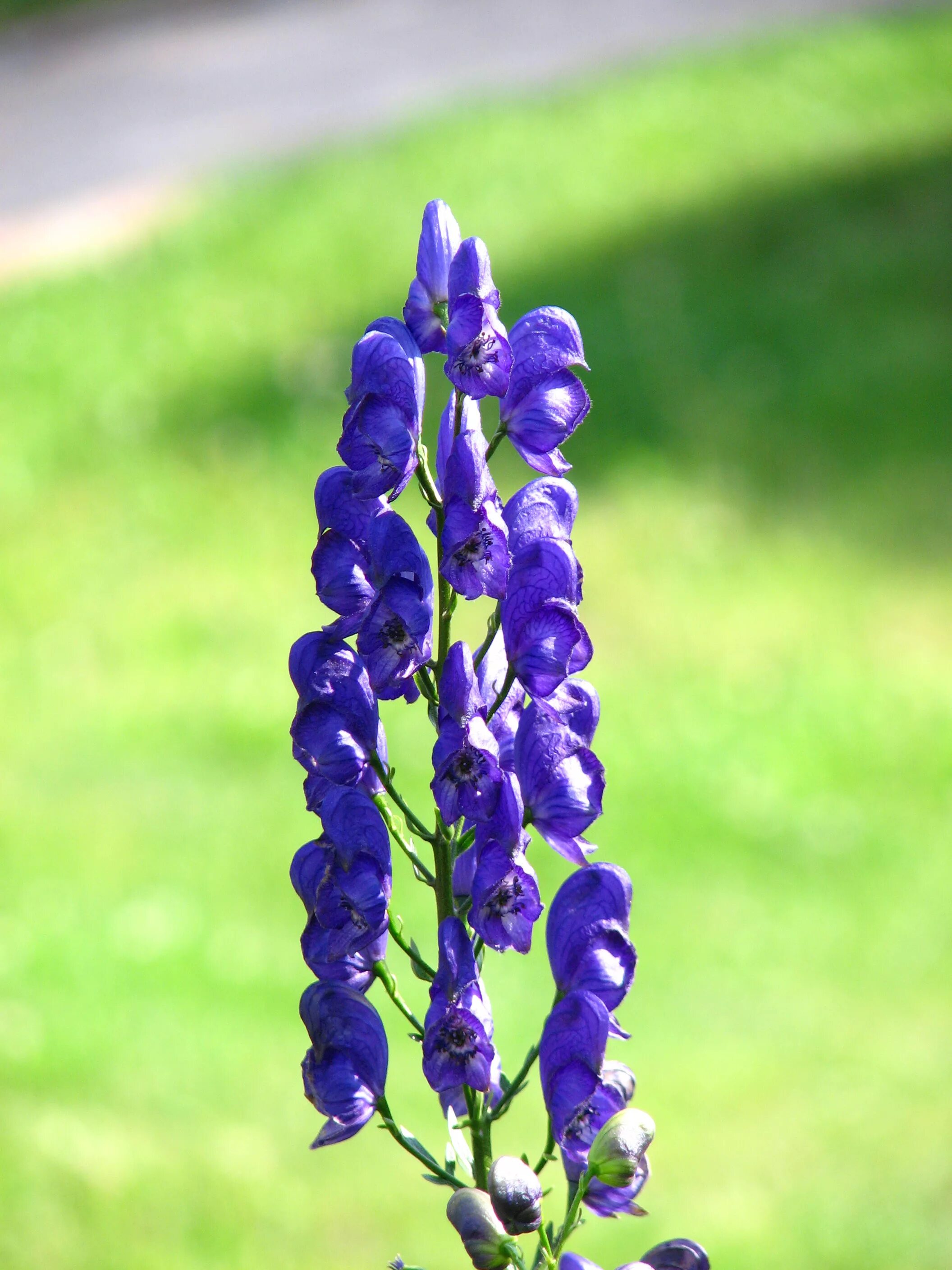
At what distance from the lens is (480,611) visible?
632cm

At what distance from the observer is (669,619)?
650cm

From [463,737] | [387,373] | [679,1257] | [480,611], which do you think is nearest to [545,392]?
[387,373]

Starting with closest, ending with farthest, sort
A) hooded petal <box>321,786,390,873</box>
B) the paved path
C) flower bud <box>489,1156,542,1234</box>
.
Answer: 1. flower bud <box>489,1156,542,1234</box>
2. hooded petal <box>321,786,390,873</box>
3. the paved path

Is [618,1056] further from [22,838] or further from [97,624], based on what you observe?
[97,624]

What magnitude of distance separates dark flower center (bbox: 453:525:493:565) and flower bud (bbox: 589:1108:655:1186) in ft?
1.22

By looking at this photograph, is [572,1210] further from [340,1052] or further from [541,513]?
[541,513]

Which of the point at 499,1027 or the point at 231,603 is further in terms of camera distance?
the point at 231,603

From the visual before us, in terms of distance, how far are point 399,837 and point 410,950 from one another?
0.08 meters

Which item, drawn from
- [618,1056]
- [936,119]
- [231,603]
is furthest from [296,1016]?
[936,119]

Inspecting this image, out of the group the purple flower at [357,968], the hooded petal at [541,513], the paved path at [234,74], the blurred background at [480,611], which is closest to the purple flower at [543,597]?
the hooded petal at [541,513]

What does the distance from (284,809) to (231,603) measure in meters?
1.57

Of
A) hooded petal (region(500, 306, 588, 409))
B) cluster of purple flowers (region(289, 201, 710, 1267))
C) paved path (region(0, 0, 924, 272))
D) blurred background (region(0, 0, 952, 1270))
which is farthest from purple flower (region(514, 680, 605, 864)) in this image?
paved path (region(0, 0, 924, 272))

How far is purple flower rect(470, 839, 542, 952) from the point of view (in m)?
1.10

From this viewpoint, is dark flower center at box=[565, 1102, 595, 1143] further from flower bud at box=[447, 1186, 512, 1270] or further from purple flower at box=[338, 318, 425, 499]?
purple flower at box=[338, 318, 425, 499]
